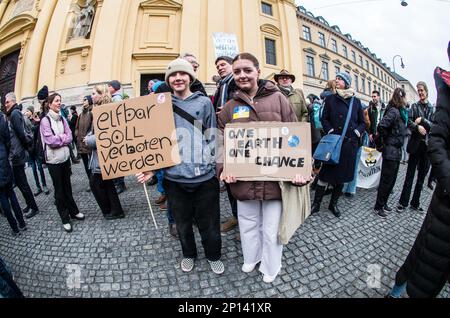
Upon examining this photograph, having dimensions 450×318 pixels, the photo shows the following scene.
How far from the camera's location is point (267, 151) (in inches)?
75.7

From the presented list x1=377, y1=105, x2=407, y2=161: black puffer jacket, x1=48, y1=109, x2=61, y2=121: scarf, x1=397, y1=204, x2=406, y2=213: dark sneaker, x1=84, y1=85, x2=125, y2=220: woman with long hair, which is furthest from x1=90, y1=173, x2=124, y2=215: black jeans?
x1=397, y1=204, x2=406, y2=213: dark sneaker

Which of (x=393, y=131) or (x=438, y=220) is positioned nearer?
(x=438, y=220)

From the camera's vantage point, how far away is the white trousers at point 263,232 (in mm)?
2074

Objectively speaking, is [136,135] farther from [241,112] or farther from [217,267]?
[217,267]

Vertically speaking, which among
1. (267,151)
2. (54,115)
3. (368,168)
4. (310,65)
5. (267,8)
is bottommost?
(267,151)

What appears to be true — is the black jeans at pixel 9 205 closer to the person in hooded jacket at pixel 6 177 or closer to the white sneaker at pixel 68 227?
the person in hooded jacket at pixel 6 177

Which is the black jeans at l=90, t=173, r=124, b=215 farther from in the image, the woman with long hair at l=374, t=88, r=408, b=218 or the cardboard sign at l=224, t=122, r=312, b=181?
the woman with long hair at l=374, t=88, r=408, b=218

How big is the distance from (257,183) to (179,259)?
52.8 inches

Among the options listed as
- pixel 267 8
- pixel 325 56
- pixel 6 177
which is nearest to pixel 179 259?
pixel 6 177

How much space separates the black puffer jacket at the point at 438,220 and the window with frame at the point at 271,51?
662 inches

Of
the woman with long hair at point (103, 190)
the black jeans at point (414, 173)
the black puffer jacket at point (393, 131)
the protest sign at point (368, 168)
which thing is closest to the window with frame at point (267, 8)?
the protest sign at point (368, 168)

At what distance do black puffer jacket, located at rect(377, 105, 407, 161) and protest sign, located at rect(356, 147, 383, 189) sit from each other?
1303 mm
